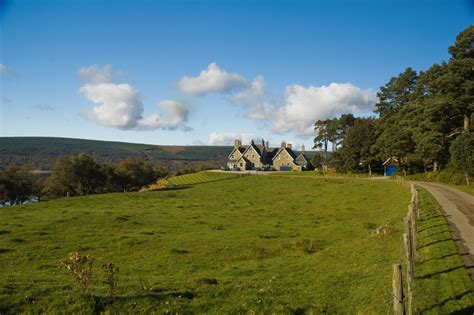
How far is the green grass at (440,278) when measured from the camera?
10.2 meters

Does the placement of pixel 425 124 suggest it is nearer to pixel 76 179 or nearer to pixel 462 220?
pixel 462 220

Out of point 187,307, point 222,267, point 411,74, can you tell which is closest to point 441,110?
point 411,74

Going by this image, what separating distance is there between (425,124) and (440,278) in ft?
155

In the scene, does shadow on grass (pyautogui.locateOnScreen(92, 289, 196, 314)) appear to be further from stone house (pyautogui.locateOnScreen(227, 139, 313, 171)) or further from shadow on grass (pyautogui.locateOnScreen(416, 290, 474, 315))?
stone house (pyautogui.locateOnScreen(227, 139, 313, 171))

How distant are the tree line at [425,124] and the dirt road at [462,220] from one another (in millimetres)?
12159

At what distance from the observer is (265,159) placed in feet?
461

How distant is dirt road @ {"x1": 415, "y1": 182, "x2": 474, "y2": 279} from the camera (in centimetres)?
1555

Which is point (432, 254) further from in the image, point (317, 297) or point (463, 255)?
point (317, 297)

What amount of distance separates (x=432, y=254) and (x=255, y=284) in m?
8.03

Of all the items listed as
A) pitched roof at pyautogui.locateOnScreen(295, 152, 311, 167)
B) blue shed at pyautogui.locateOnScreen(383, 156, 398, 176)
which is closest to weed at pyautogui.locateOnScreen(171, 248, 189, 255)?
blue shed at pyautogui.locateOnScreen(383, 156, 398, 176)

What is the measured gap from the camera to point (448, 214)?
83.7 feet

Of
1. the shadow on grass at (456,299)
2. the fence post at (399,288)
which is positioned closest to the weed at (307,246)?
the shadow on grass at (456,299)

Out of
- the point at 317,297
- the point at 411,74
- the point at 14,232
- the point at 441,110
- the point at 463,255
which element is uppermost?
the point at 411,74

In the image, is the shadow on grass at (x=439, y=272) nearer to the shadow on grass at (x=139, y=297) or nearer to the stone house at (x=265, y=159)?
the shadow on grass at (x=139, y=297)
